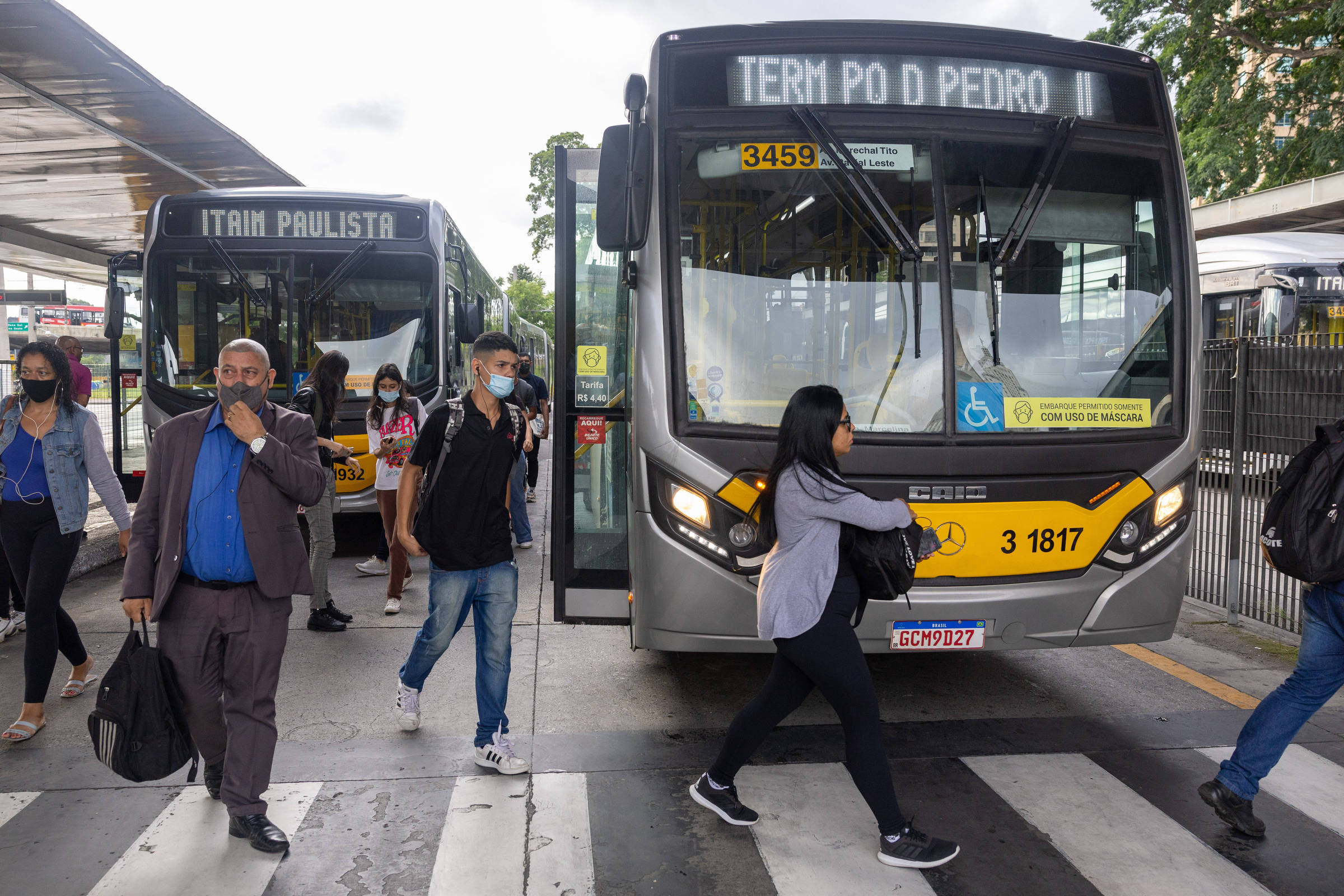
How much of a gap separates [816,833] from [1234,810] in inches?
60.7

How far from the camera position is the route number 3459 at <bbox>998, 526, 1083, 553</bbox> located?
436 cm

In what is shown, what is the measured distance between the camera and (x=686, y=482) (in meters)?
4.33

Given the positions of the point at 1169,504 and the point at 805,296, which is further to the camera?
the point at 1169,504

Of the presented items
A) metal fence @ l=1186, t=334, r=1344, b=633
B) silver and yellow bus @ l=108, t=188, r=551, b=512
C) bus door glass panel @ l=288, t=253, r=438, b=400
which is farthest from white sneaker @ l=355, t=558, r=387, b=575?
metal fence @ l=1186, t=334, r=1344, b=633

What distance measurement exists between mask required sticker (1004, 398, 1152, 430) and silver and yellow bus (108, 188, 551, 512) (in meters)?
5.98

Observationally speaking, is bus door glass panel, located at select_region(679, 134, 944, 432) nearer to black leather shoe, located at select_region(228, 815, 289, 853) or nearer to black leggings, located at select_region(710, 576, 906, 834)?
black leggings, located at select_region(710, 576, 906, 834)

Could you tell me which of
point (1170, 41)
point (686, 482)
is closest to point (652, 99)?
point (686, 482)

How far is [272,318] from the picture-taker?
357 inches

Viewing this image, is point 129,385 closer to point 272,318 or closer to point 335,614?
point 272,318

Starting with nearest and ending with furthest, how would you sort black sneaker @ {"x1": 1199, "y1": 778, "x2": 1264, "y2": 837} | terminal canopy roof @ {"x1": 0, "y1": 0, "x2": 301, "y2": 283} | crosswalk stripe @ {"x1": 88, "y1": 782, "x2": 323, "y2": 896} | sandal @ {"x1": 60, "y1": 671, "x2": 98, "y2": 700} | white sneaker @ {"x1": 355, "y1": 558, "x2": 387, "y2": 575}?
crosswalk stripe @ {"x1": 88, "y1": 782, "x2": 323, "y2": 896}, black sneaker @ {"x1": 1199, "y1": 778, "x2": 1264, "y2": 837}, sandal @ {"x1": 60, "y1": 671, "x2": 98, "y2": 700}, terminal canopy roof @ {"x1": 0, "y1": 0, "x2": 301, "y2": 283}, white sneaker @ {"x1": 355, "y1": 558, "x2": 387, "y2": 575}

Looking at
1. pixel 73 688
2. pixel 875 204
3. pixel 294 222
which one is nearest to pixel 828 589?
pixel 875 204

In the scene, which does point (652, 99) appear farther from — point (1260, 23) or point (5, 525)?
point (1260, 23)

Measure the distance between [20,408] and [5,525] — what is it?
0.58 metres

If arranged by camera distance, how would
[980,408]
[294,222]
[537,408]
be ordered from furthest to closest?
[537,408], [294,222], [980,408]
